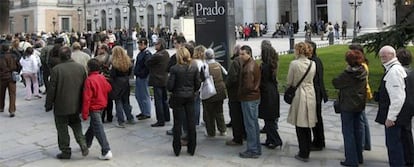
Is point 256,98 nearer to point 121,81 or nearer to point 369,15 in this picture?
point 121,81

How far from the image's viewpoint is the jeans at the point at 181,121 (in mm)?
7863

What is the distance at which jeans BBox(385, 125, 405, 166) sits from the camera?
6.42m

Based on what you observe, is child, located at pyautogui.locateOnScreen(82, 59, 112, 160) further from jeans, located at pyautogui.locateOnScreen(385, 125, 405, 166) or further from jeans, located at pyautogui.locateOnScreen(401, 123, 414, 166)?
jeans, located at pyautogui.locateOnScreen(401, 123, 414, 166)

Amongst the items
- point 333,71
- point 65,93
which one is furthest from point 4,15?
point 65,93

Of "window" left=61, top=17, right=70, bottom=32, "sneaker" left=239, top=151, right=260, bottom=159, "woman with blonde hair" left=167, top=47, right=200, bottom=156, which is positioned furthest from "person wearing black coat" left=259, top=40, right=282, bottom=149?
"window" left=61, top=17, right=70, bottom=32

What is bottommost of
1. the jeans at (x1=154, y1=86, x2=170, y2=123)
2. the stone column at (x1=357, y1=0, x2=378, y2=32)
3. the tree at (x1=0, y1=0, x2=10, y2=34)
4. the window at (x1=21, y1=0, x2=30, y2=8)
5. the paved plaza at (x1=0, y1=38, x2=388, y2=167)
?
the paved plaza at (x1=0, y1=38, x2=388, y2=167)

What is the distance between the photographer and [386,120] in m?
6.34

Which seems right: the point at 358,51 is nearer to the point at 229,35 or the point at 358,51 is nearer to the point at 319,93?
the point at 319,93

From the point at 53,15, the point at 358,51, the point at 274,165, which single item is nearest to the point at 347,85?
the point at 358,51

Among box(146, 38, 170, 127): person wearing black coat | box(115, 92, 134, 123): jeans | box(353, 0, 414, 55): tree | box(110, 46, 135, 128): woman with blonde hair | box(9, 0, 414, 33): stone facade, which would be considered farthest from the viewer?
box(9, 0, 414, 33): stone facade

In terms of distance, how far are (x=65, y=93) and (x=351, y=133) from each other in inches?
164

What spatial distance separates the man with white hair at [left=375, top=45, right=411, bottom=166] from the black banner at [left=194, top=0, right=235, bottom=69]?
20.0 feet

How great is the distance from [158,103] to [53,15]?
79.2 m

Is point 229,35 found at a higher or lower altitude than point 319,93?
higher
